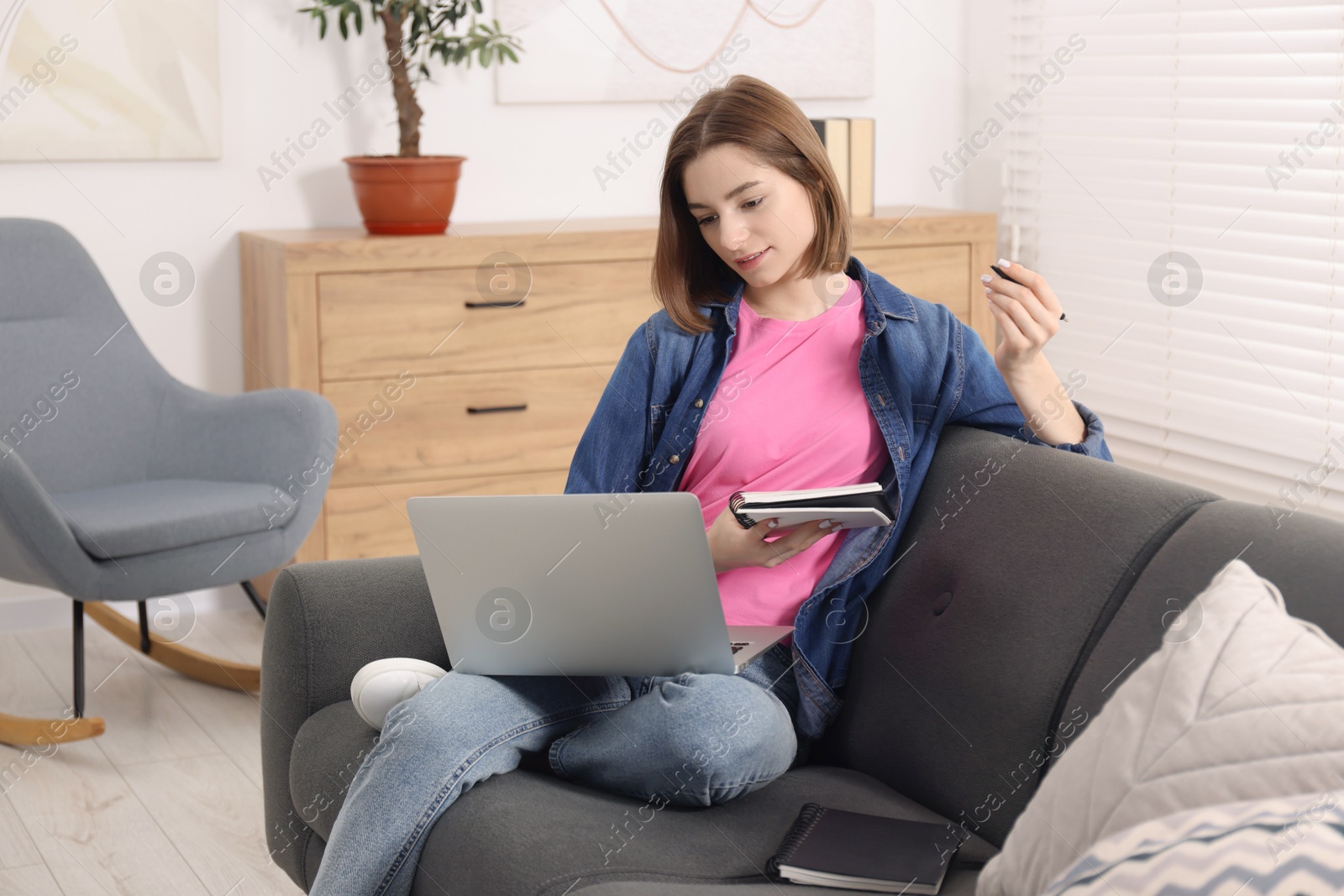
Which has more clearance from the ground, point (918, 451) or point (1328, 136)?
point (1328, 136)

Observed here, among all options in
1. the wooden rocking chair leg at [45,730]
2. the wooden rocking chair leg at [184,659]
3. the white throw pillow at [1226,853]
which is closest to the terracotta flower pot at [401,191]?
the wooden rocking chair leg at [184,659]

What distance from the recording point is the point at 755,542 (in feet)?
5.17

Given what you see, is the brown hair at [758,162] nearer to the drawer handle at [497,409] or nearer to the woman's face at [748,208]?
the woman's face at [748,208]

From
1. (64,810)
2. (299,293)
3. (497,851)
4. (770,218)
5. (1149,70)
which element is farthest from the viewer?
(1149,70)

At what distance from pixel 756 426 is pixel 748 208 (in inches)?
11.1

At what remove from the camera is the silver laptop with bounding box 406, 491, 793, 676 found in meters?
1.45

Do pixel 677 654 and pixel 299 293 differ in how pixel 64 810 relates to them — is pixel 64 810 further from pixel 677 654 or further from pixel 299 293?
pixel 677 654

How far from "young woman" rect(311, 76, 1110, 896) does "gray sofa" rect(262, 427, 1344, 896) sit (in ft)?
0.14

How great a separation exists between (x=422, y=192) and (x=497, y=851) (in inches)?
84.8

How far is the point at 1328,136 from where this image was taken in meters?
2.82

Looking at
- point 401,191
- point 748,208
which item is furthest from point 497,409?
point 748,208

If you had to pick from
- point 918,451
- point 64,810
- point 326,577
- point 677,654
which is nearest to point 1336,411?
point 918,451

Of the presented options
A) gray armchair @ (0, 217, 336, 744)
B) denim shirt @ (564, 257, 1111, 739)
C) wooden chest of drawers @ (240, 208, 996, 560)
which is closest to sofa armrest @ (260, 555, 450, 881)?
denim shirt @ (564, 257, 1111, 739)

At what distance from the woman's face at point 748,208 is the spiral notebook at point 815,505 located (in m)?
Result: 0.44
